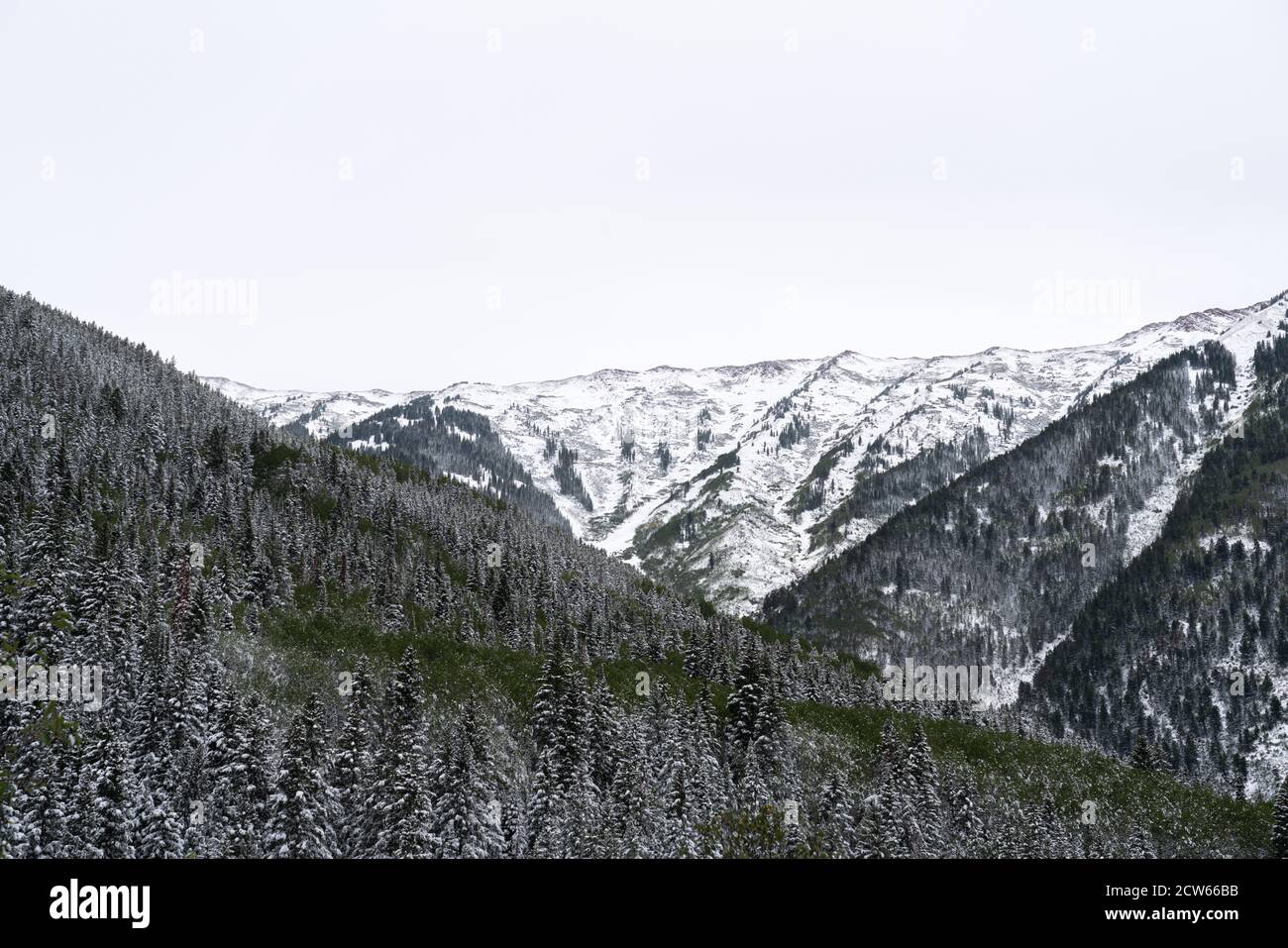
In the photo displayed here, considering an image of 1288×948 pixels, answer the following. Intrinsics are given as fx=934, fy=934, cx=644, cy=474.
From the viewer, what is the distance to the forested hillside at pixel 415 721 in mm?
71062

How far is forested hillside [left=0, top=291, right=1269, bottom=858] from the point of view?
71062 millimetres

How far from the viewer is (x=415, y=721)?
331 feet

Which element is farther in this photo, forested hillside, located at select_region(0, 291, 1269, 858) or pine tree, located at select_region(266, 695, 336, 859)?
forested hillside, located at select_region(0, 291, 1269, 858)

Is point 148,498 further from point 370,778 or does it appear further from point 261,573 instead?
point 370,778
